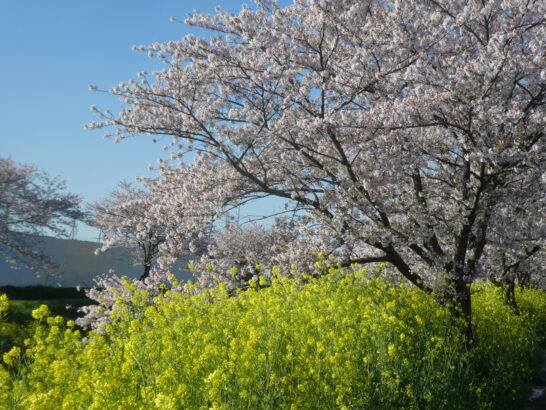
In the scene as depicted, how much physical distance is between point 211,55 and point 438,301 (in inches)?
213

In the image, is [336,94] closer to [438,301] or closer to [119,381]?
[438,301]

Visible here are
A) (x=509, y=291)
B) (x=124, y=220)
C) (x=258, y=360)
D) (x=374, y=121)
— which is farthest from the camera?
(x=124, y=220)

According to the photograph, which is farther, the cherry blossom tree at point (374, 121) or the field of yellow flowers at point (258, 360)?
the cherry blossom tree at point (374, 121)

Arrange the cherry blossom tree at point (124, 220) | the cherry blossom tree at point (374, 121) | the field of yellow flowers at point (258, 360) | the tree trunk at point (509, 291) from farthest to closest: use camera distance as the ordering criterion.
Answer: the cherry blossom tree at point (124, 220) → the tree trunk at point (509, 291) → the cherry blossom tree at point (374, 121) → the field of yellow flowers at point (258, 360)

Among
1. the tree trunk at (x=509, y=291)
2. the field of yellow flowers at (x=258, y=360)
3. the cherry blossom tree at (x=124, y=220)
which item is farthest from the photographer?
the cherry blossom tree at (x=124, y=220)

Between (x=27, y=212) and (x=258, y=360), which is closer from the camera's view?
(x=258, y=360)

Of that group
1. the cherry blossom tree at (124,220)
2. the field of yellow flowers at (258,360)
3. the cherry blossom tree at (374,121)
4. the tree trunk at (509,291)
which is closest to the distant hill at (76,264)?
the cherry blossom tree at (124,220)

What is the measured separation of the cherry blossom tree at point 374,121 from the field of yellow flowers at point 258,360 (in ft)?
3.91

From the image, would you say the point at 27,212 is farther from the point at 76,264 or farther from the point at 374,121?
the point at 374,121

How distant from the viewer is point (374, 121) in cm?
736

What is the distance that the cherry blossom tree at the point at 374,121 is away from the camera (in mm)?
7168

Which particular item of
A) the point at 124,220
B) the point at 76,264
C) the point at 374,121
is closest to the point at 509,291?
the point at 374,121

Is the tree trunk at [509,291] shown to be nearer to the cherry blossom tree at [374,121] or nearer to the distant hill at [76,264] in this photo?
the cherry blossom tree at [374,121]

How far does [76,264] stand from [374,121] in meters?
27.2
